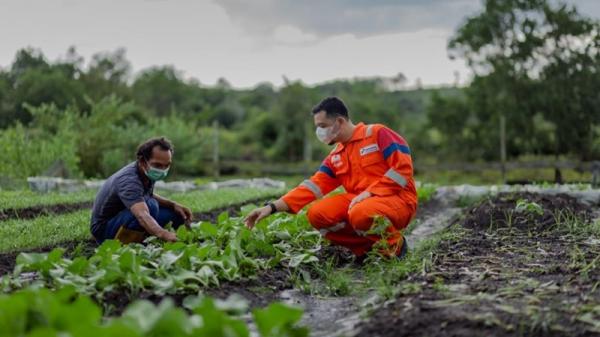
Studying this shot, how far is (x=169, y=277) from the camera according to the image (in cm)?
372

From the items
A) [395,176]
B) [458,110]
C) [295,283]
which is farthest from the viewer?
[458,110]

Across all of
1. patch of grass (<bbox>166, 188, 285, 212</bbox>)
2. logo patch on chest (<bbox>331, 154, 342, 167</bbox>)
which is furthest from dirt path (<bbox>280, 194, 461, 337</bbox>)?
patch of grass (<bbox>166, 188, 285, 212</bbox>)

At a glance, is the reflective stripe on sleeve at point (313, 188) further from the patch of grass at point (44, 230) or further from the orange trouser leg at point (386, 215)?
the patch of grass at point (44, 230)

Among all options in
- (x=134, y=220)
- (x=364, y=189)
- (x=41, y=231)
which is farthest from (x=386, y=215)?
(x=41, y=231)

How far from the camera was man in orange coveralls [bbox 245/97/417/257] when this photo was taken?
5.04 m

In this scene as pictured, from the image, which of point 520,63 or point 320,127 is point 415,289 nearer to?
point 320,127

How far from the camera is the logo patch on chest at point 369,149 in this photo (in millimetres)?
5207

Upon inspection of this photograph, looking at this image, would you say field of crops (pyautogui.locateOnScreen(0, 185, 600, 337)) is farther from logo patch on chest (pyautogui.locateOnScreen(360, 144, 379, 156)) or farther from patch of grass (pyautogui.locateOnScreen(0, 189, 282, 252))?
logo patch on chest (pyautogui.locateOnScreen(360, 144, 379, 156))

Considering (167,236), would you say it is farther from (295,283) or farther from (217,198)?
(217,198)

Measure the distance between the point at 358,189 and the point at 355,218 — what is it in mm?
449

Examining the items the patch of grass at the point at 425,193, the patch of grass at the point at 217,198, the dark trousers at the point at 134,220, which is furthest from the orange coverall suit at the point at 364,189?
the patch of grass at the point at 425,193

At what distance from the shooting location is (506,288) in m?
3.57

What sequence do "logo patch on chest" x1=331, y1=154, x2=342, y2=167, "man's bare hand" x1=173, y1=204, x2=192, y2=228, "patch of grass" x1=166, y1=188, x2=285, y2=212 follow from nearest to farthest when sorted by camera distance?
"logo patch on chest" x1=331, y1=154, x2=342, y2=167 < "man's bare hand" x1=173, y1=204, x2=192, y2=228 < "patch of grass" x1=166, y1=188, x2=285, y2=212

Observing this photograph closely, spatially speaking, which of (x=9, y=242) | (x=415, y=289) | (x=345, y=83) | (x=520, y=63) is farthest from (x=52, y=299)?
(x=345, y=83)
